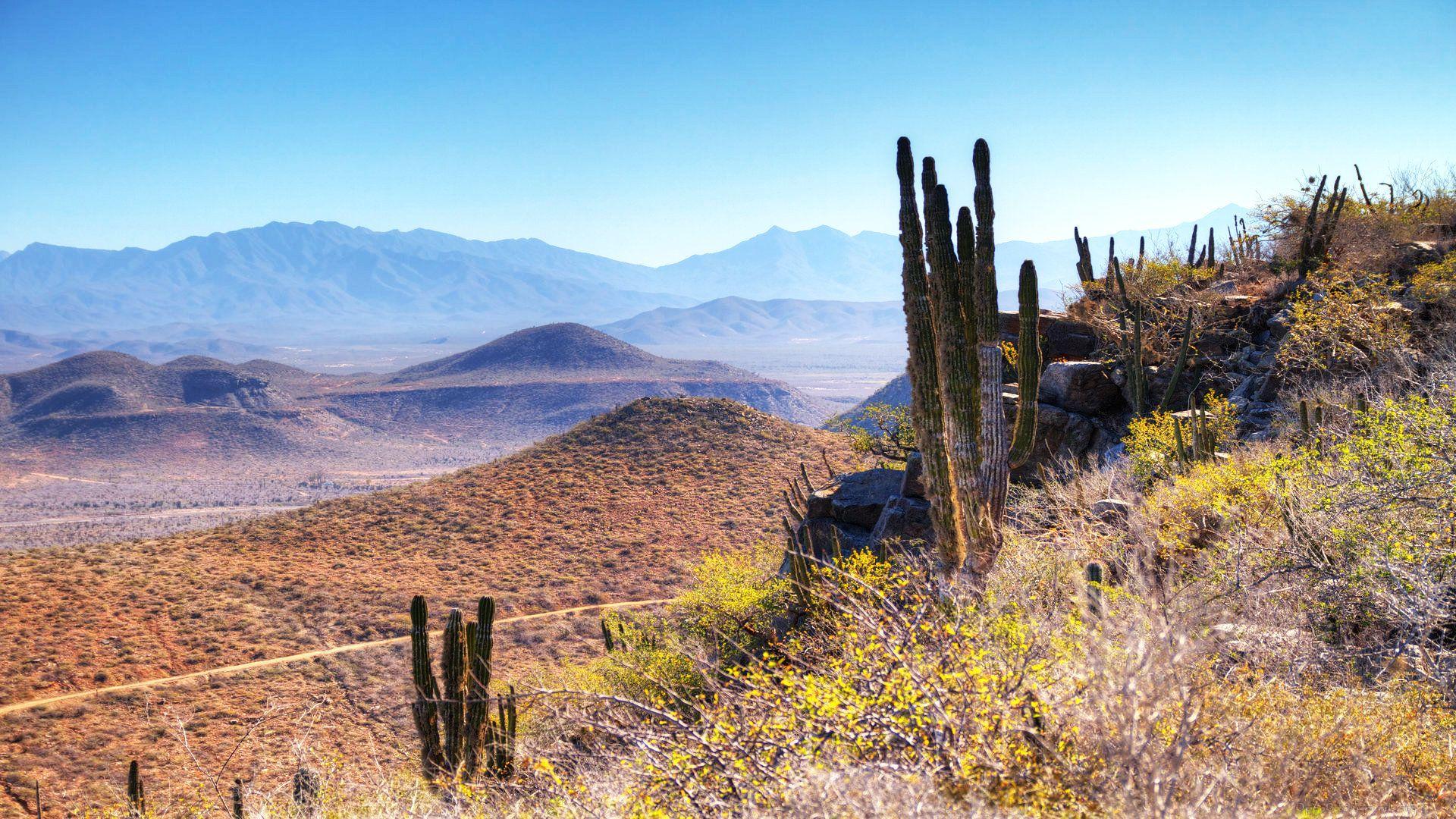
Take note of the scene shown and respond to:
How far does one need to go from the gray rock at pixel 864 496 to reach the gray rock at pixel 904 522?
997 millimetres

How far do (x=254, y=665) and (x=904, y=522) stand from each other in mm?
15726

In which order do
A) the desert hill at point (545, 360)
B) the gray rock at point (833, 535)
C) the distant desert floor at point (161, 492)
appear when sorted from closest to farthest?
the gray rock at point (833, 535) → the distant desert floor at point (161, 492) → the desert hill at point (545, 360)

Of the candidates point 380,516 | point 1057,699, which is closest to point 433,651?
point 380,516

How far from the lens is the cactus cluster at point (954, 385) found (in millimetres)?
9180

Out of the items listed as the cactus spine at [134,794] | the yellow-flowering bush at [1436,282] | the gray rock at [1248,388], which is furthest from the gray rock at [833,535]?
the cactus spine at [134,794]

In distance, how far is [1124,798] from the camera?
4.12 meters

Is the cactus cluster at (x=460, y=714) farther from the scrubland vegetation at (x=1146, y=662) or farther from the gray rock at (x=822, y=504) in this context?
the gray rock at (x=822, y=504)

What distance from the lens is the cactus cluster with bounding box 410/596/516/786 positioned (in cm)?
1085

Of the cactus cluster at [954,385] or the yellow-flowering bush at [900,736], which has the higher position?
the cactus cluster at [954,385]

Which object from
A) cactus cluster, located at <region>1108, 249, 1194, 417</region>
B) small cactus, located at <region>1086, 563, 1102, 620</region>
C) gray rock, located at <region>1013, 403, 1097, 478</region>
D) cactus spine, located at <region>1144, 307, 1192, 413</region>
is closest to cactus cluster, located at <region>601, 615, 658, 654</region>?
gray rock, located at <region>1013, 403, 1097, 478</region>

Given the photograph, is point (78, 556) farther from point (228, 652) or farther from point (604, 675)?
point (604, 675)

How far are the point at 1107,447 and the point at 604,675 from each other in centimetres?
1093

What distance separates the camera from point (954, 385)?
919 centimetres

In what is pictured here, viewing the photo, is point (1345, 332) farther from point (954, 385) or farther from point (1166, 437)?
point (954, 385)
